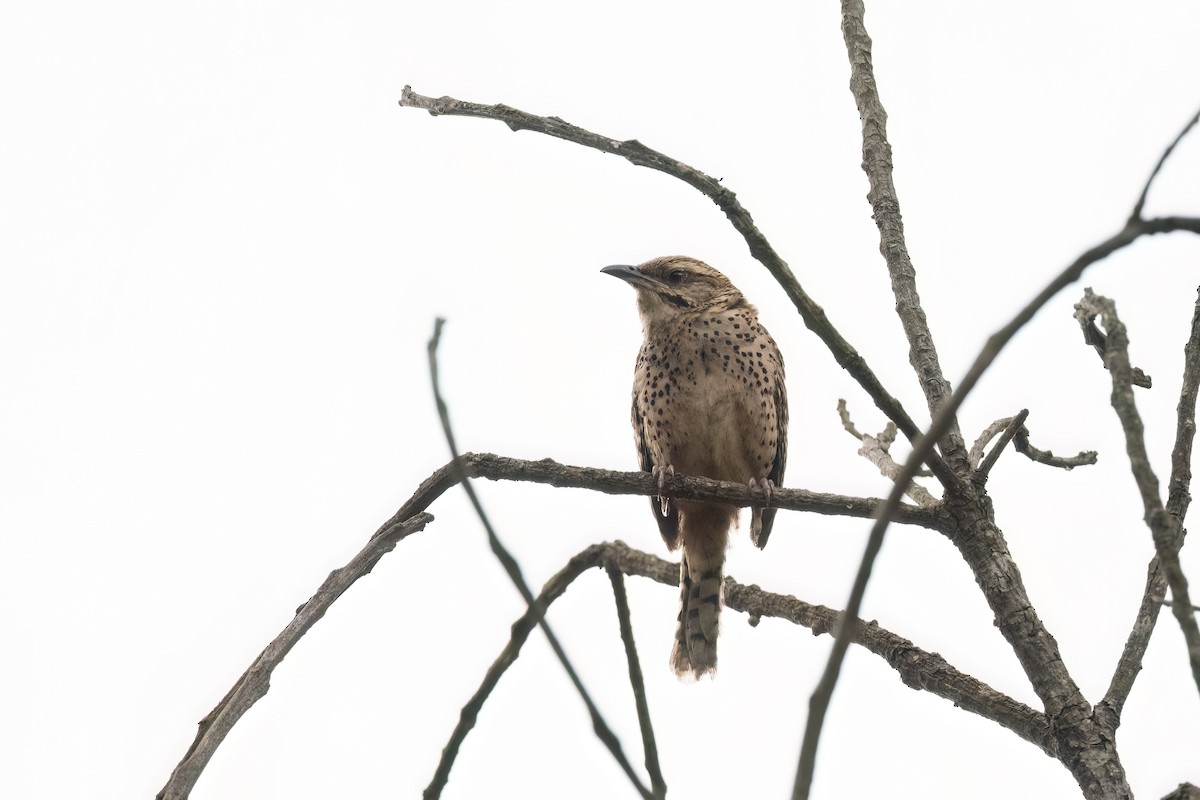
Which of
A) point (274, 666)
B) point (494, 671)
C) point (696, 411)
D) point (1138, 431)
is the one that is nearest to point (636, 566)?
point (696, 411)

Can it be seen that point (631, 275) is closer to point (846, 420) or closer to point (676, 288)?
point (676, 288)

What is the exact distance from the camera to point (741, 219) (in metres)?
3.37

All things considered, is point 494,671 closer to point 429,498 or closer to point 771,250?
point 429,498

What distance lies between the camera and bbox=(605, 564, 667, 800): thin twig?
2367mm

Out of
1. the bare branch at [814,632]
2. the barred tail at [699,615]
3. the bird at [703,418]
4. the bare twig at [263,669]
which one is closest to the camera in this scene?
the bare twig at [263,669]

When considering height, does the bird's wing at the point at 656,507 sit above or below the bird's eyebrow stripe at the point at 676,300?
below

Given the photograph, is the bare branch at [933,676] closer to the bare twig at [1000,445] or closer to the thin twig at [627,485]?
the thin twig at [627,485]

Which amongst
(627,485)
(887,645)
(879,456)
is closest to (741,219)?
(627,485)

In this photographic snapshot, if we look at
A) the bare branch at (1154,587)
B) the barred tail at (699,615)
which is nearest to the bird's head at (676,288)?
the barred tail at (699,615)

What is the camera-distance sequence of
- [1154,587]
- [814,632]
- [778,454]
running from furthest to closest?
[778,454], [814,632], [1154,587]

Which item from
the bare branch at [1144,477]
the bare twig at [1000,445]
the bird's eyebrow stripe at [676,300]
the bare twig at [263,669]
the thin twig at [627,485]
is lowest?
the bare twig at [263,669]

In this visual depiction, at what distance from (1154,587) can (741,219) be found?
1.45 meters

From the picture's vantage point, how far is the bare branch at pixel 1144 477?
182 cm

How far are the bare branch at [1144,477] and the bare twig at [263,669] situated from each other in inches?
60.1
